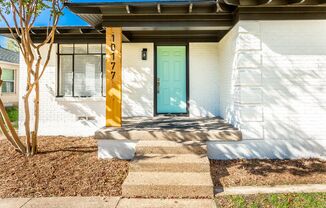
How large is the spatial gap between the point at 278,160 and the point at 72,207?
422 centimetres

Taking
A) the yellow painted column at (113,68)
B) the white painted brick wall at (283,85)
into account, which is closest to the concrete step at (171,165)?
the white painted brick wall at (283,85)

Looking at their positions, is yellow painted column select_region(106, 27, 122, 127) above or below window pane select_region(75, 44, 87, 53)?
below

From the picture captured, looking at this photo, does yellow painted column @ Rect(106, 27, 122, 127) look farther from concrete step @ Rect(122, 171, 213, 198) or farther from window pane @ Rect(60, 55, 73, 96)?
window pane @ Rect(60, 55, 73, 96)

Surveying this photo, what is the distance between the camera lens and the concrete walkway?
3523 millimetres

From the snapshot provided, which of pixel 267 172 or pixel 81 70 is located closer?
pixel 267 172

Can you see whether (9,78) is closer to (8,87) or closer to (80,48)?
(8,87)

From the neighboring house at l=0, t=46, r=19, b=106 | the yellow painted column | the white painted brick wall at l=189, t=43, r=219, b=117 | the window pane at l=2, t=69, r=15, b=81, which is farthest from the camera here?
the window pane at l=2, t=69, r=15, b=81

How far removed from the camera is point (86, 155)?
5660mm

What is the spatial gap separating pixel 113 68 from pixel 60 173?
101 inches

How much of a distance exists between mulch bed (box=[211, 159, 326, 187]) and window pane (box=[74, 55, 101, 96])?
4.77m

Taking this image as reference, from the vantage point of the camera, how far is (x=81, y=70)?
818 cm

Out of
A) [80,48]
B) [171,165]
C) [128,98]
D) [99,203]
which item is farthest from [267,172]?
[80,48]

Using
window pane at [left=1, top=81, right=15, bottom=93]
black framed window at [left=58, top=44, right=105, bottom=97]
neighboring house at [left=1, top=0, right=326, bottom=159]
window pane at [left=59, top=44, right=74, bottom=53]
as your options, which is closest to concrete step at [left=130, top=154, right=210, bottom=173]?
neighboring house at [left=1, top=0, right=326, bottom=159]

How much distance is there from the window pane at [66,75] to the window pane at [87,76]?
7.8 inches
